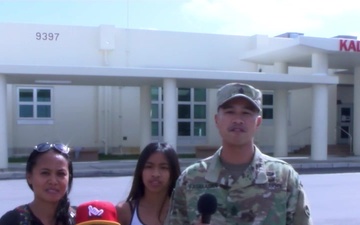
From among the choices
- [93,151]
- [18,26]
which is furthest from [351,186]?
[18,26]

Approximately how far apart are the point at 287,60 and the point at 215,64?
346 centimetres

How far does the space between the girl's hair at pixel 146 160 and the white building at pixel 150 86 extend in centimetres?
1798

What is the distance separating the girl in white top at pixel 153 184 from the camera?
12.6 feet

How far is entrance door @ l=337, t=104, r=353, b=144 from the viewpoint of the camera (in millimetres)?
31609

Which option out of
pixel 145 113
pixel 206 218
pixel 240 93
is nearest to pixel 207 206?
pixel 206 218

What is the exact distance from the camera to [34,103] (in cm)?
2650

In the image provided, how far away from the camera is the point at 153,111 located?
28719 millimetres

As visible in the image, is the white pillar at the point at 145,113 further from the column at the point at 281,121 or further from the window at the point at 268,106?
the window at the point at 268,106

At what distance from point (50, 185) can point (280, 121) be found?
926 inches

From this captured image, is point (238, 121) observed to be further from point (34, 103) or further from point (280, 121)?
point (34, 103)

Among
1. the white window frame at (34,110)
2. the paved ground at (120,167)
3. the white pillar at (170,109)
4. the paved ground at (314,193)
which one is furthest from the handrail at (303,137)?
the white window frame at (34,110)

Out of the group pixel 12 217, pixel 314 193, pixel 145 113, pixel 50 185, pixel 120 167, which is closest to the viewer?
pixel 12 217

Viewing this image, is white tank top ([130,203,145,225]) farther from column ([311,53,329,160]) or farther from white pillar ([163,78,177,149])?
column ([311,53,329,160])

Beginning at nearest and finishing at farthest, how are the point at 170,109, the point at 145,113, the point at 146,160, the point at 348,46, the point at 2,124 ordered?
the point at 146,160 → the point at 2,124 → the point at 170,109 → the point at 348,46 → the point at 145,113
